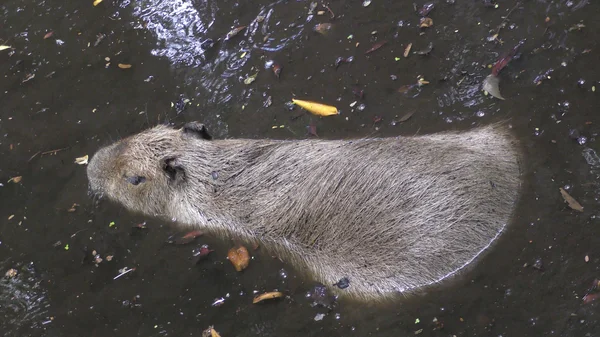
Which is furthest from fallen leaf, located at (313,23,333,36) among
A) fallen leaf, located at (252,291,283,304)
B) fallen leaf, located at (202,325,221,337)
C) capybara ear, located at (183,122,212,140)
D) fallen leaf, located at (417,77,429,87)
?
fallen leaf, located at (202,325,221,337)

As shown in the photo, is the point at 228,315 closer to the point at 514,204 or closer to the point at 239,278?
the point at 239,278

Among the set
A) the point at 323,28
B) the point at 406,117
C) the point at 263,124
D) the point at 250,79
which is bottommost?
the point at 263,124

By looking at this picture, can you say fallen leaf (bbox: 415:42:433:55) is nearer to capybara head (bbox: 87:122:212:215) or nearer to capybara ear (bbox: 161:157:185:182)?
capybara head (bbox: 87:122:212:215)

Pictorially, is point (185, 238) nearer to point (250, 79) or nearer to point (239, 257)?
point (239, 257)

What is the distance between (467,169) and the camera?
3.33 metres

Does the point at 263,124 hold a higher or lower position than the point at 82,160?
higher

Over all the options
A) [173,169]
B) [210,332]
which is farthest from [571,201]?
[173,169]

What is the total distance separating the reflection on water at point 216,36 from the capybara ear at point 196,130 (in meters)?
0.42

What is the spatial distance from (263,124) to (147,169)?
3.09ft

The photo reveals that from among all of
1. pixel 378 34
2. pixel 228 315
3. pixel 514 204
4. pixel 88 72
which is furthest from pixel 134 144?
pixel 514 204

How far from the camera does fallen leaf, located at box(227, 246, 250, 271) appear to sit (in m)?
3.92

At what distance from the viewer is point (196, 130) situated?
4164 mm

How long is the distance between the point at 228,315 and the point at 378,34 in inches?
95.2

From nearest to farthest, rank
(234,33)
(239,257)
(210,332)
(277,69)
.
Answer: (210,332)
(239,257)
(277,69)
(234,33)
